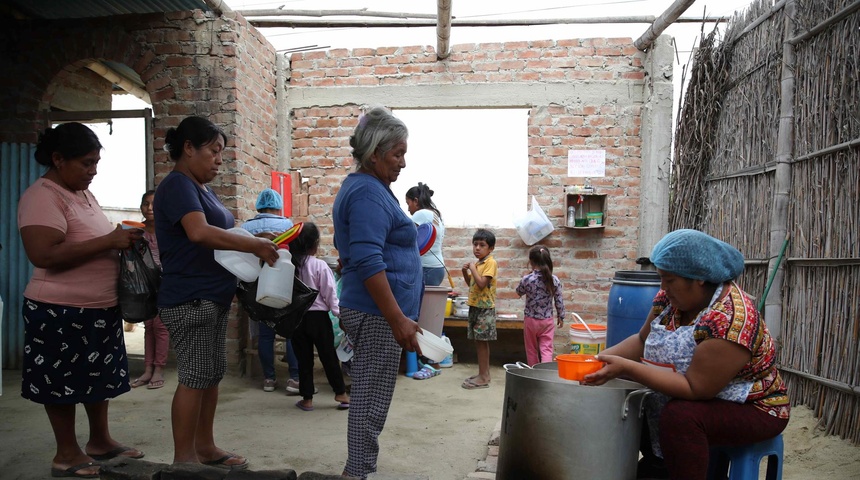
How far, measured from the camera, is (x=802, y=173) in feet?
11.8

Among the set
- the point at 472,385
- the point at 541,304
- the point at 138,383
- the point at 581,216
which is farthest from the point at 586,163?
the point at 138,383

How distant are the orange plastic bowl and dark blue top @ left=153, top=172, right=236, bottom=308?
143 cm

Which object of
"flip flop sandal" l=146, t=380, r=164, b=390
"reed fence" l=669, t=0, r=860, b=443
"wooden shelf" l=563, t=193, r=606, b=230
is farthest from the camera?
"wooden shelf" l=563, t=193, r=606, b=230

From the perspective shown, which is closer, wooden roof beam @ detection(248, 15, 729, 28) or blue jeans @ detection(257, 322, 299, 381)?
blue jeans @ detection(257, 322, 299, 381)

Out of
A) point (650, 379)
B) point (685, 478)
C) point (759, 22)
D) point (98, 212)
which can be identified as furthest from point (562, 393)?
point (759, 22)

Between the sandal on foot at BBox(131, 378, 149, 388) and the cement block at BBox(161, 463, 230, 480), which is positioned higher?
the cement block at BBox(161, 463, 230, 480)

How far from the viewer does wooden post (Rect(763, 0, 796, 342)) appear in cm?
372

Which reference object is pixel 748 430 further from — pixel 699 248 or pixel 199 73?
pixel 199 73

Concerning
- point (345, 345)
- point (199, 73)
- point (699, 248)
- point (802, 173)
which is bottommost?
point (345, 345)

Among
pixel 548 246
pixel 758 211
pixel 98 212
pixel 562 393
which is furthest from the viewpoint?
pixel 548 246

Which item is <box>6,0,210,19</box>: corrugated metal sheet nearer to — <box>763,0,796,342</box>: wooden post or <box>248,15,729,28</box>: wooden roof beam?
<box>248,15,729,28</box>: wooden roof beam

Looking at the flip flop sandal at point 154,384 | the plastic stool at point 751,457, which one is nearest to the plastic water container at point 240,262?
the plastic stool at point 751,457

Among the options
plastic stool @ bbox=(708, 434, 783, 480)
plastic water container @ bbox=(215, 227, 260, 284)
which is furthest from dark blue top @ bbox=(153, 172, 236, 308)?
plastic stool @ bbox=(708, 434, 783, 480)

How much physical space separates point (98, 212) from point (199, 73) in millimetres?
2437
